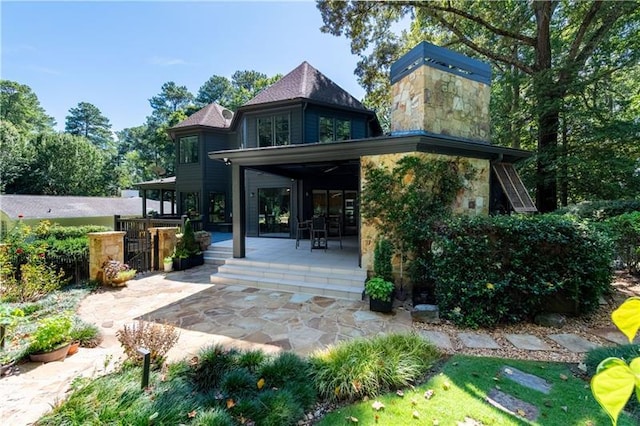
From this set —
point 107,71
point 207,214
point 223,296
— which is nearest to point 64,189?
point 107,71

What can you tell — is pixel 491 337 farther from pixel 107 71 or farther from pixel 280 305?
pixel 107 71

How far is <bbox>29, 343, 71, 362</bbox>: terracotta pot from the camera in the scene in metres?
3.39

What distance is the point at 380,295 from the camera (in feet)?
16.8

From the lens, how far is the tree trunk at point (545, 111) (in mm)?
9492

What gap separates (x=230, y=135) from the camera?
15.1m

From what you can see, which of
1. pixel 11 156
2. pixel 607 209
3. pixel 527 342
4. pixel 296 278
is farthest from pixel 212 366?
pixel 11 156

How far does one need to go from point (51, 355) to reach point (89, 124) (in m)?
55.1

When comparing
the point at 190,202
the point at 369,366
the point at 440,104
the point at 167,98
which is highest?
the point at 167,98

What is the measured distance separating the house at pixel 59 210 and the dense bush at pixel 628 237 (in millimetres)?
21677

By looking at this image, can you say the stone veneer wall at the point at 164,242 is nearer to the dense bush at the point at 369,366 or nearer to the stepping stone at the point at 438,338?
the dense bush at the point at 369,366

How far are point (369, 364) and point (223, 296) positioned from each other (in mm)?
4098

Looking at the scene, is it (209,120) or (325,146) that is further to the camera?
(209,120)

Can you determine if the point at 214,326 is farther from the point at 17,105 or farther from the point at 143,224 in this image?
the point at 17,105

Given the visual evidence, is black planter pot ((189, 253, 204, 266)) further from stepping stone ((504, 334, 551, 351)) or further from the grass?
stepping stone ((504, 334, 551, 351))
